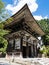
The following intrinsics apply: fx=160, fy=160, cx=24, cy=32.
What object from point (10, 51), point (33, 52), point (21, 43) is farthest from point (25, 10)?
point (33, 52)

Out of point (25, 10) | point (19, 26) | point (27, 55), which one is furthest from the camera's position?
point (27, 55)

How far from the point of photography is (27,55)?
20016 millimetres

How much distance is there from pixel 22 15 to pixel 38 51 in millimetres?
7353

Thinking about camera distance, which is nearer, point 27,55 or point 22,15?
point 22,15

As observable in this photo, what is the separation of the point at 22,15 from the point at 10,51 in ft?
14.8

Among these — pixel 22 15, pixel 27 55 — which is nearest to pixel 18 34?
pixel 22 15

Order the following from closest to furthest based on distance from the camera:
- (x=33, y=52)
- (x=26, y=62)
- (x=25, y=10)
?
(x=26, y=62), (x=25, y=10), (x=33, y=52)

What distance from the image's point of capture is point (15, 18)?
17750 mm

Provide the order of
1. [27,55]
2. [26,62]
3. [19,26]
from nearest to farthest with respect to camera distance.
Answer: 1. [26,62]
2. [19,26]
3. [27,55]

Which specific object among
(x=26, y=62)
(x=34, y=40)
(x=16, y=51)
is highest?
(x=34, y=40)

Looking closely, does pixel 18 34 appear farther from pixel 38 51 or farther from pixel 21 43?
pixel 38 51

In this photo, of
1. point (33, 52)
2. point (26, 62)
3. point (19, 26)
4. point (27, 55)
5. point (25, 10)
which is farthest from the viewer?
point (33, 52)

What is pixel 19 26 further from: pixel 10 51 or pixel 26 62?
pixel 26 62

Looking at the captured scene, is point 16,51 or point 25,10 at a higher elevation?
point 25,10
